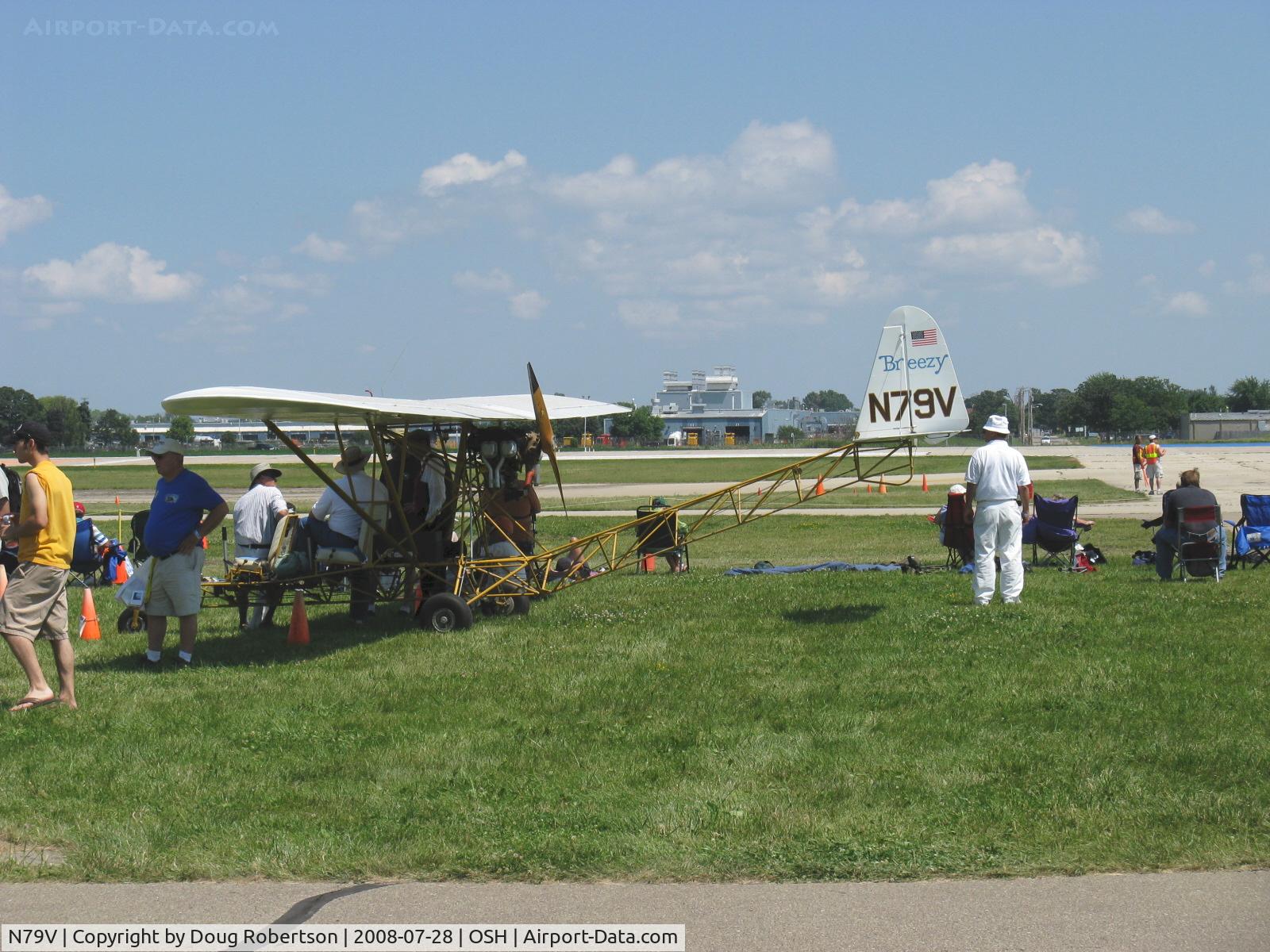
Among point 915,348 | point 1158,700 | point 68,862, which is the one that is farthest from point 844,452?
point 68,862

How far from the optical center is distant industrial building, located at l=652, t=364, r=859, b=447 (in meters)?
150

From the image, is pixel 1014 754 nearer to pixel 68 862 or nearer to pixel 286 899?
pixel 286 899

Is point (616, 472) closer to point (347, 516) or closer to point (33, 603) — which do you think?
point (347, 516)

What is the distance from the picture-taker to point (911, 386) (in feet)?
36.7

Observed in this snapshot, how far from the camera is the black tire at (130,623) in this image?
450 inches

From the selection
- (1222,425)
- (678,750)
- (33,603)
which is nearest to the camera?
(678,750)

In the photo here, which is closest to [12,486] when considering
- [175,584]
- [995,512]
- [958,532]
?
[175,584]

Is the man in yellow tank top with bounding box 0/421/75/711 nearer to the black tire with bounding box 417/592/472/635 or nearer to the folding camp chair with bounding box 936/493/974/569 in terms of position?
the black tire with bounding box 417/592/472/635

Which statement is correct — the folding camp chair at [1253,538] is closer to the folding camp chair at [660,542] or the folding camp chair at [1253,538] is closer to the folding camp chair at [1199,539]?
the folding camp chair at [1199,539]

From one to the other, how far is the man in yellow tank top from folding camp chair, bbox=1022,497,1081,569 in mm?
10820

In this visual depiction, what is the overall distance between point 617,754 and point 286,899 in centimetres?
237

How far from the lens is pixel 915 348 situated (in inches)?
440

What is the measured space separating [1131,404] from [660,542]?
14263 cm

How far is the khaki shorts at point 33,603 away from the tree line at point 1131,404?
451 feet
